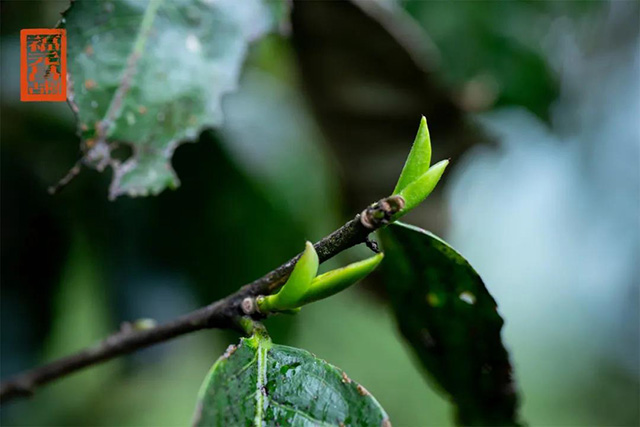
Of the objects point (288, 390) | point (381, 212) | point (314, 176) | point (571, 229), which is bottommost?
point (288, 390)

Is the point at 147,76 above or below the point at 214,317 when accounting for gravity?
above

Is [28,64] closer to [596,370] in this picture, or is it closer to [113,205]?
[113,205]

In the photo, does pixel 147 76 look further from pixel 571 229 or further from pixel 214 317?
pixel 571 229

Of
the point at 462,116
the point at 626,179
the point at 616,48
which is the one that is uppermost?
the point at 616,48

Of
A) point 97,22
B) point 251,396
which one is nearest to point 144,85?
point 97,22

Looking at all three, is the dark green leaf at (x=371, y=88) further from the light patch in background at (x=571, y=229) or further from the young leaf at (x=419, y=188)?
the young leaf at (x=419, y=188)

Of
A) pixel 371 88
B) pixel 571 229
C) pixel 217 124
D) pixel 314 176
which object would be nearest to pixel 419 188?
pixel 217 124

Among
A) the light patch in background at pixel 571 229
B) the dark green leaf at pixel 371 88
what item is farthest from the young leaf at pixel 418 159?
the light patch in background at pixel 571 229
